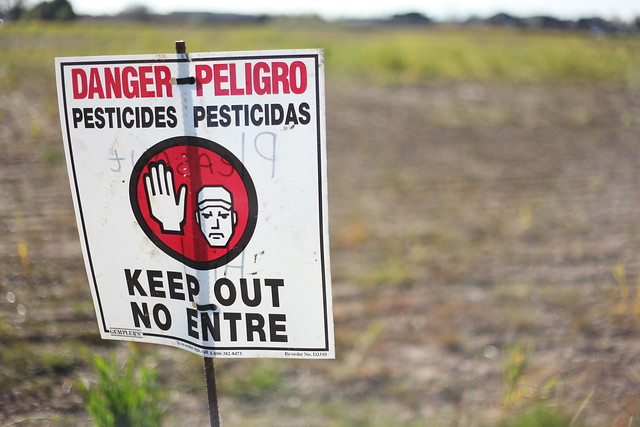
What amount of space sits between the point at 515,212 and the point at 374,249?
1725mm

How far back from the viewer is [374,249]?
485 centimetres

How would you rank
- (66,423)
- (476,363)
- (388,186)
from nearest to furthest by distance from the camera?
(66,423)
(476,363)
(388,186)

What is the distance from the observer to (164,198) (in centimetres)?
136

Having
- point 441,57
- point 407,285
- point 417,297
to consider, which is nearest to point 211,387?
point 417,297

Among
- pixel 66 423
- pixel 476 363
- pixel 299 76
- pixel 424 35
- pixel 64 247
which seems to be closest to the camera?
pixel 299 76

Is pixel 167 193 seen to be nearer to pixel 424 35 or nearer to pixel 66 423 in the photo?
pixel 66 423

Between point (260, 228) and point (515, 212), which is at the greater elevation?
point (260, 228)

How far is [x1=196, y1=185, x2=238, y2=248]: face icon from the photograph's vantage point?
4.40 feet

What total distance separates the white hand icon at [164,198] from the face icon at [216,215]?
4 centimetres

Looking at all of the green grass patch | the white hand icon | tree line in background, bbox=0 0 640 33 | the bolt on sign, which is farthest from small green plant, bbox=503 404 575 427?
the green grass patch

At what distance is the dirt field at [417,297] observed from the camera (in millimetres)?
2592

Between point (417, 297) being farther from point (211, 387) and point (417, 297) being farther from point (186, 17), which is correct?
point (211, 387)

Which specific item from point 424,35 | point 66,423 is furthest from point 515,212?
point 424,35

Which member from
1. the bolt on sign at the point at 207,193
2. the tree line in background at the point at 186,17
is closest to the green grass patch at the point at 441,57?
the tree line in background at the point at 186,17
